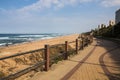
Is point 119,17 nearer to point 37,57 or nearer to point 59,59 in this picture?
point 37,57

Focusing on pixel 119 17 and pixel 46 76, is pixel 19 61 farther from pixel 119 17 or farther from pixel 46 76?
pixel 119 17

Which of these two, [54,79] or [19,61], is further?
[19,61]

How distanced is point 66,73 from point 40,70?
1.44 m

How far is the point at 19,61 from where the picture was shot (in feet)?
62.1

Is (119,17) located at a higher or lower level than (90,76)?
higher

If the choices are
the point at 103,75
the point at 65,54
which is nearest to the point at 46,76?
the point at 103,75

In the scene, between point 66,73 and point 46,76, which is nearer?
point 46,76

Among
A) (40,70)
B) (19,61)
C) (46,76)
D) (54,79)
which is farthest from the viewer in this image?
(19,61)

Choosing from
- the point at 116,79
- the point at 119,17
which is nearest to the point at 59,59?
the point at 116,79

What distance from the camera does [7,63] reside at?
17.6 metres

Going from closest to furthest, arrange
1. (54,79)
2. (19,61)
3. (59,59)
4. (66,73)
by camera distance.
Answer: (54,79), (66,73), (59,59), (19,61)

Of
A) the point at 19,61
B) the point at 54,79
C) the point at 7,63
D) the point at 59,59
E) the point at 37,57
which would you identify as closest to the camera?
the point at 54,79

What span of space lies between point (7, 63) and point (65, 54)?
16.5ft

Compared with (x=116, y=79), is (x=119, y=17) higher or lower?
higher
